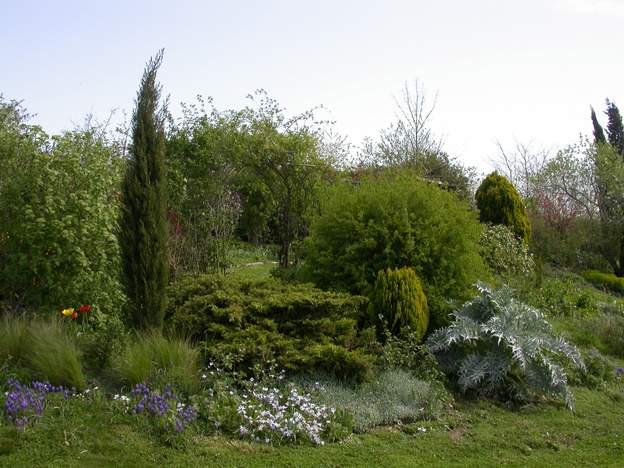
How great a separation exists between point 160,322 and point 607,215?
639 inches

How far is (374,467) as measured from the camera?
4.59 m

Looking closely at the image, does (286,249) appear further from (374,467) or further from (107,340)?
(374,467)

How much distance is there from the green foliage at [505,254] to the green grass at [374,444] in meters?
5.74

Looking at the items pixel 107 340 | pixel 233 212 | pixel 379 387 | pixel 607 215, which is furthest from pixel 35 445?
pixel 607 215

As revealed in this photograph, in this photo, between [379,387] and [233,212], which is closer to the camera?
[379,387]

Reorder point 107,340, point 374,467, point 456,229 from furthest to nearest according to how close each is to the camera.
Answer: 1. point 456,229
2. point 107,340
3. point 374,467

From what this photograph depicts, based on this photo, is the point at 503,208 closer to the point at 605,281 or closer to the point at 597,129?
the point at 605,281

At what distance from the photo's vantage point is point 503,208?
14.1 metres

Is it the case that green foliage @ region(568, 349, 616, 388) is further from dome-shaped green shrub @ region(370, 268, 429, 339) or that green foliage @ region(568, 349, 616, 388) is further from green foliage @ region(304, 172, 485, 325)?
dome-shaped green shrub @ region(370, 268, 429, 339)

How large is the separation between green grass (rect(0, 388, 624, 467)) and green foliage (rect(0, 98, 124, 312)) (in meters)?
2.52

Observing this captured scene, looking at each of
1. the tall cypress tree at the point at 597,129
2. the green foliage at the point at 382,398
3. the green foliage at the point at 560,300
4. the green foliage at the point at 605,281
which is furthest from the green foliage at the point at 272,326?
the tall cypress tree at the point at 597,129

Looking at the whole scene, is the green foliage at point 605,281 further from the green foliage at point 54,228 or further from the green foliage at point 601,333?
the green foliage at point 54,228

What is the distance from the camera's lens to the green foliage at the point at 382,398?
217 inches

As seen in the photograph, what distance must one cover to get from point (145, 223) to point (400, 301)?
9.52 feet
